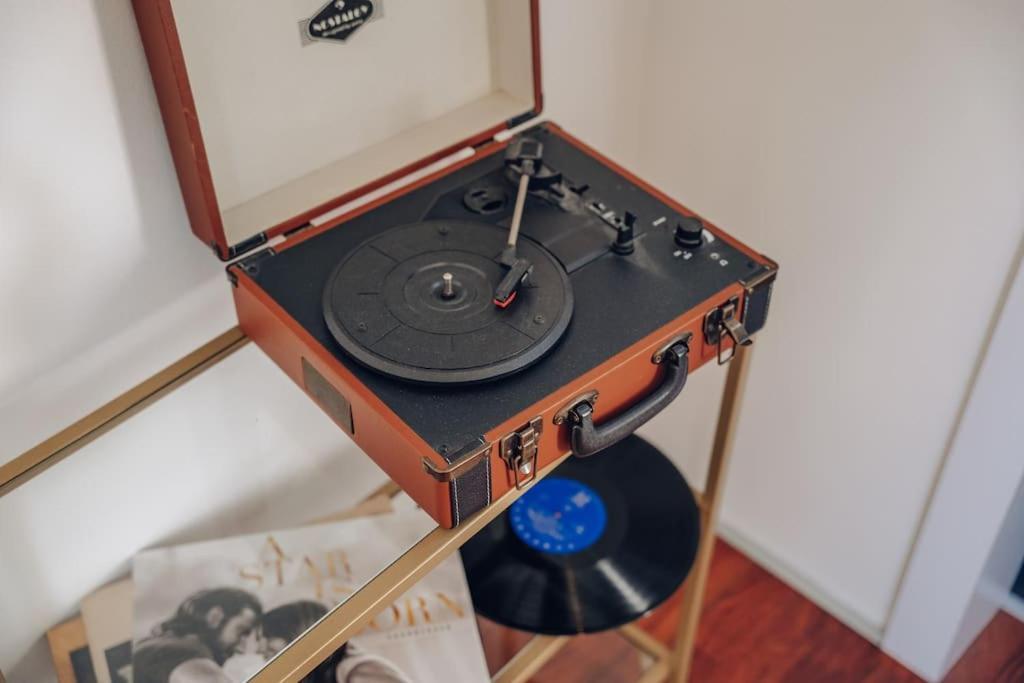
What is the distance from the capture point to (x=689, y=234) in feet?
3.49

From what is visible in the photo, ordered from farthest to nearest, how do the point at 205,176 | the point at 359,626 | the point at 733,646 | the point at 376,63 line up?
the point at 733,646 < the point at 376,63 < the point at 205,176 < the point at 359,626

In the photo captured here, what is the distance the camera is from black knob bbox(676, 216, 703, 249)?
1063 millimetres

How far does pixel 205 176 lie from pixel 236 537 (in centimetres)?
44

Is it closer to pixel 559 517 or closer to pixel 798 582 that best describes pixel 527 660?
pixel 559 517

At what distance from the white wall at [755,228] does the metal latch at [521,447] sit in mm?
386

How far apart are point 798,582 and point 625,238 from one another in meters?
1.00

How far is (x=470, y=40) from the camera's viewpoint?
1.21 m

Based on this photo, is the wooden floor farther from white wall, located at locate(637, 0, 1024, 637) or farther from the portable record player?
the portable record player

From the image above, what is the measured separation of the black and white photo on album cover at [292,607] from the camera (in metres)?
1.01

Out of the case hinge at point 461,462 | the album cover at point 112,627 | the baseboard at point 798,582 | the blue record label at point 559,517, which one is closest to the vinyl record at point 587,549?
the blue record label at point 559,517

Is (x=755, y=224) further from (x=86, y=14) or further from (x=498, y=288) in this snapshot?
(x=86, y=14)

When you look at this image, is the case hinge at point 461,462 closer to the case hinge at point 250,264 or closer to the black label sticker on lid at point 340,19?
the case hinge at point 250,264

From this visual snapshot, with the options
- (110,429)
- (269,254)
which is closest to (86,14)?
(269,254)

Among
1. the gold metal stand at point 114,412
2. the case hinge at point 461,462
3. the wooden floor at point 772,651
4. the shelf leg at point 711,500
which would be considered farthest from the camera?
the wooden floor at point 772,651
